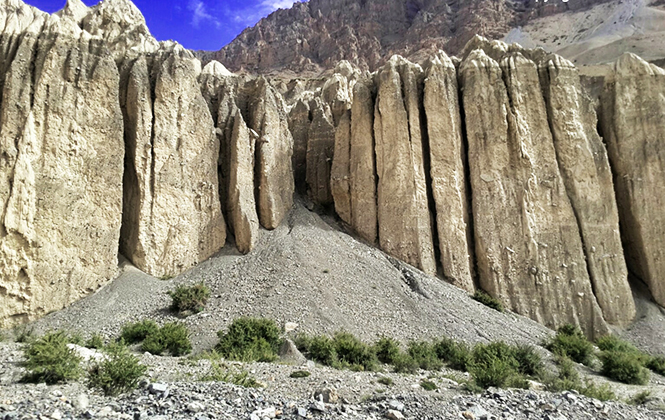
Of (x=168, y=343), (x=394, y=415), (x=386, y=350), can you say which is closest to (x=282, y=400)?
(x=394, y=415)

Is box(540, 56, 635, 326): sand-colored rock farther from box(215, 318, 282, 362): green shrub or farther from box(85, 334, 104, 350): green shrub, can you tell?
box(85, 334, 104, 350): green shrub

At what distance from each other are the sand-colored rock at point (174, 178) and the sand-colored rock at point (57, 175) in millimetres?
1200

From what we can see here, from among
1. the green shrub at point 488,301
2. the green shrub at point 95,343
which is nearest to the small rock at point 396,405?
the green shrub at point 95,343

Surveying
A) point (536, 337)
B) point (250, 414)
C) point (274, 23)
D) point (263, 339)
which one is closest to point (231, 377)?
point (250, 414)

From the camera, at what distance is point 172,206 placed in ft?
73.6

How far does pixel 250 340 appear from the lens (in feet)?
50.6

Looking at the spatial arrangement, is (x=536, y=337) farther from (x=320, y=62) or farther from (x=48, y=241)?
(x=320, y=62)

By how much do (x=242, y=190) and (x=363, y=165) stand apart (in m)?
8.35

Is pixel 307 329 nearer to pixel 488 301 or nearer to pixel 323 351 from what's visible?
pixel 323 351

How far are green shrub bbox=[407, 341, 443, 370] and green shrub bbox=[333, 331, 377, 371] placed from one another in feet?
5.64

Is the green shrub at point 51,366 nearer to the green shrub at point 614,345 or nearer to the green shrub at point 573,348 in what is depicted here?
the green shrub at point 573,348

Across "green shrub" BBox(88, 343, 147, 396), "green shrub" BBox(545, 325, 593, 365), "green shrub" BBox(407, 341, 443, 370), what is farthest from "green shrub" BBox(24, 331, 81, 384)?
"green shrub" BBox(545, 325, 593, 365)

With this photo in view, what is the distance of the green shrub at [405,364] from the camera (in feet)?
46.4

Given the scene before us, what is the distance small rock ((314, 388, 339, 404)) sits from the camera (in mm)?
9148
